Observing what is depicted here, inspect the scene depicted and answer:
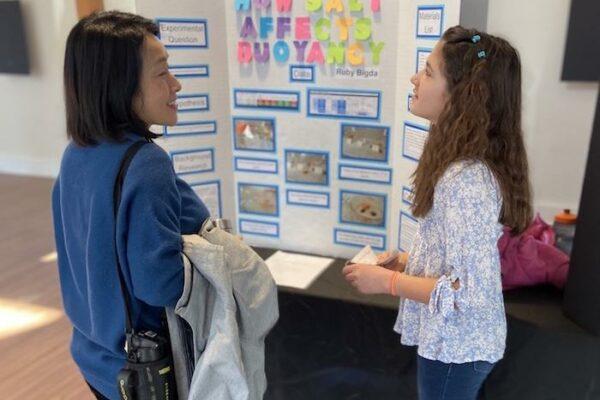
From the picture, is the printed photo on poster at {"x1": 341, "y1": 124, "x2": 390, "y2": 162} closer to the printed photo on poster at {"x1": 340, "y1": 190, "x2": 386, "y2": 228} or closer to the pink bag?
the printed photo on poster at {"x1": 340, "y1": 190, "x2": 386, "y2": 228}

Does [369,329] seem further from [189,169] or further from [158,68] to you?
[158,68]

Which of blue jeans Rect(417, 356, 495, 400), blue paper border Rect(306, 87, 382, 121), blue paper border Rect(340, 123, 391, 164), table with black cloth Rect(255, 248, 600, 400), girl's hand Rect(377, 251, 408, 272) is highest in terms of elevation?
blue paper border Rect(306, 87, 382, 121)

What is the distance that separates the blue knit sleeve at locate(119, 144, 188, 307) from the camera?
3.23 ft

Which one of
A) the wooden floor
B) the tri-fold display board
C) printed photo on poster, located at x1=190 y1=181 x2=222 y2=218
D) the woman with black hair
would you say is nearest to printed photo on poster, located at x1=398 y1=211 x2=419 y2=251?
the tri-fold display board

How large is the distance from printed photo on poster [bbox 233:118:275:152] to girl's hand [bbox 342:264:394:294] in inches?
37.3

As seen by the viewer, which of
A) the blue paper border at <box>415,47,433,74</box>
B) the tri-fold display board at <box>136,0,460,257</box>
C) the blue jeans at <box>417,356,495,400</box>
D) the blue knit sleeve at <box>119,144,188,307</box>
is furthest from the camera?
the tri-fold display board at <box>136,0,460,257</box>

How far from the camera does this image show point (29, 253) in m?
3.84

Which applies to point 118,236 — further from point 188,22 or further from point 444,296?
point 188,22

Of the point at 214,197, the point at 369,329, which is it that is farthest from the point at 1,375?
the point at 369,329

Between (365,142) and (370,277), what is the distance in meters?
0.85

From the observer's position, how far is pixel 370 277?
4.41 ft

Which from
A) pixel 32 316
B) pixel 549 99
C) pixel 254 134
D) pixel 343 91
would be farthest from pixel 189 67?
pixel 549 99

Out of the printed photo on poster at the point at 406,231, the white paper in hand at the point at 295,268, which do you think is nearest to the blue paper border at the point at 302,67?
the printed photo on poster at the point at 406,231

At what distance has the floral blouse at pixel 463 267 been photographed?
114 centimetres
